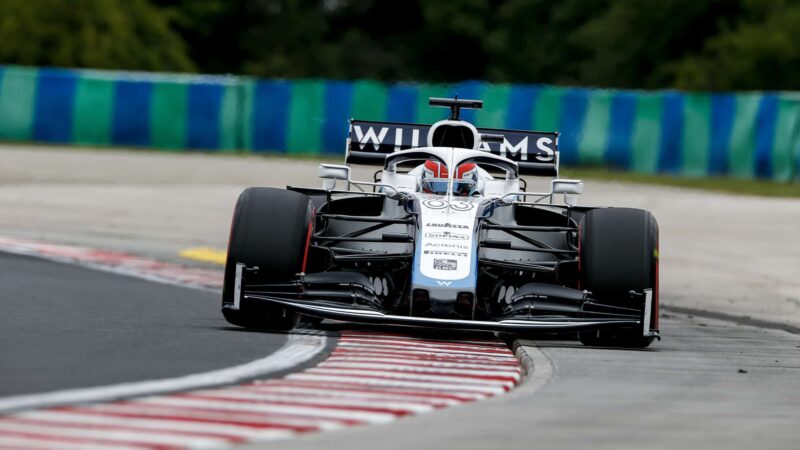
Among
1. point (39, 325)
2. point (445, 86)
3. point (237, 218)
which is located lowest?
point (39, 325)

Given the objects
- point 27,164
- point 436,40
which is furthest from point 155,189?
point 436,40

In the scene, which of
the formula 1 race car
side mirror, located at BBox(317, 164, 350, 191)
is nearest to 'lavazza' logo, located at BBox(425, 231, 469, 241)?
the formula 1 race car

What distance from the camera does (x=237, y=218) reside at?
1246cm

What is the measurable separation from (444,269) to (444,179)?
1.44m

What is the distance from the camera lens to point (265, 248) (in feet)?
40.5

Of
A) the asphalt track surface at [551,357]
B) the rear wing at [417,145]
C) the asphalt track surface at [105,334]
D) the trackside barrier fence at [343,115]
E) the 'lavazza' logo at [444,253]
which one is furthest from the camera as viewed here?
the trackside barrier fence at [343,115]

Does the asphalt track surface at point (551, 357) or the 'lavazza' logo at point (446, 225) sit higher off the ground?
the 'lavazza' logo at point (446, 225)

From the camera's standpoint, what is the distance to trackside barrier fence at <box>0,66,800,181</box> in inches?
1423

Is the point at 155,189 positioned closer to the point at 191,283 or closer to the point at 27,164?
the point at 27,164

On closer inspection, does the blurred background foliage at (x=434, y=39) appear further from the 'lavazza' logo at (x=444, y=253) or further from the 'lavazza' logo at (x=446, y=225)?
the 'lavazza' logo at (x=444, y=253)

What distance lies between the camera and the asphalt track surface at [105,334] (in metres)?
9.41

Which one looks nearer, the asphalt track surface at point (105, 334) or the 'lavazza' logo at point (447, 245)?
the asphalt track surface at point (105, 334)

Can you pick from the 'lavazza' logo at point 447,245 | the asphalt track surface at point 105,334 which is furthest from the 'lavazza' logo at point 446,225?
the asphalt track surface at point 105,334

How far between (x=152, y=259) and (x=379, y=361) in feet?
28.9
